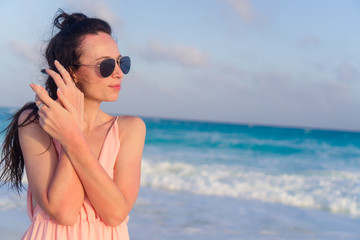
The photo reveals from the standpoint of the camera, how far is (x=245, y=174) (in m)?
13.2

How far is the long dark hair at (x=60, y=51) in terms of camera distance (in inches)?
80.6

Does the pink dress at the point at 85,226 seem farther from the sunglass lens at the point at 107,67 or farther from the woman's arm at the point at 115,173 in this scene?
the sunglass lens at the point at 107,67

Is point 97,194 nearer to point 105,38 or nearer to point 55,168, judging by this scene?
point 55,168

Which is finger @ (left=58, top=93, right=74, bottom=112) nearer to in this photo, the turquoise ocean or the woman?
the woman

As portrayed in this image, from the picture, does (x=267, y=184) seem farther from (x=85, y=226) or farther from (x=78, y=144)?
(x=78, y=144)

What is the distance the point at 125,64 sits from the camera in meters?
2.15

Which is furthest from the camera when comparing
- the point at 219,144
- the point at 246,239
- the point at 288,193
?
the point at 219,144

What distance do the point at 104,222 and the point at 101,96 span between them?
0.64m

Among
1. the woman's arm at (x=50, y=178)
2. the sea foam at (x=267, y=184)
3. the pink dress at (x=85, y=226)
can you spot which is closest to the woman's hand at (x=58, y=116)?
the woman's arm at (x=50, y=178)

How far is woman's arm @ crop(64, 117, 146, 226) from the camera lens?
172 cm

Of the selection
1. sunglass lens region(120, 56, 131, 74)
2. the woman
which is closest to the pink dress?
the woman

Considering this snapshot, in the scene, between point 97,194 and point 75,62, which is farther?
point 75,62

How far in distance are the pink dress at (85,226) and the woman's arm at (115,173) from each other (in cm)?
5

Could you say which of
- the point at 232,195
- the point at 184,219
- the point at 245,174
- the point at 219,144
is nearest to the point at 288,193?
the point at 232,195
